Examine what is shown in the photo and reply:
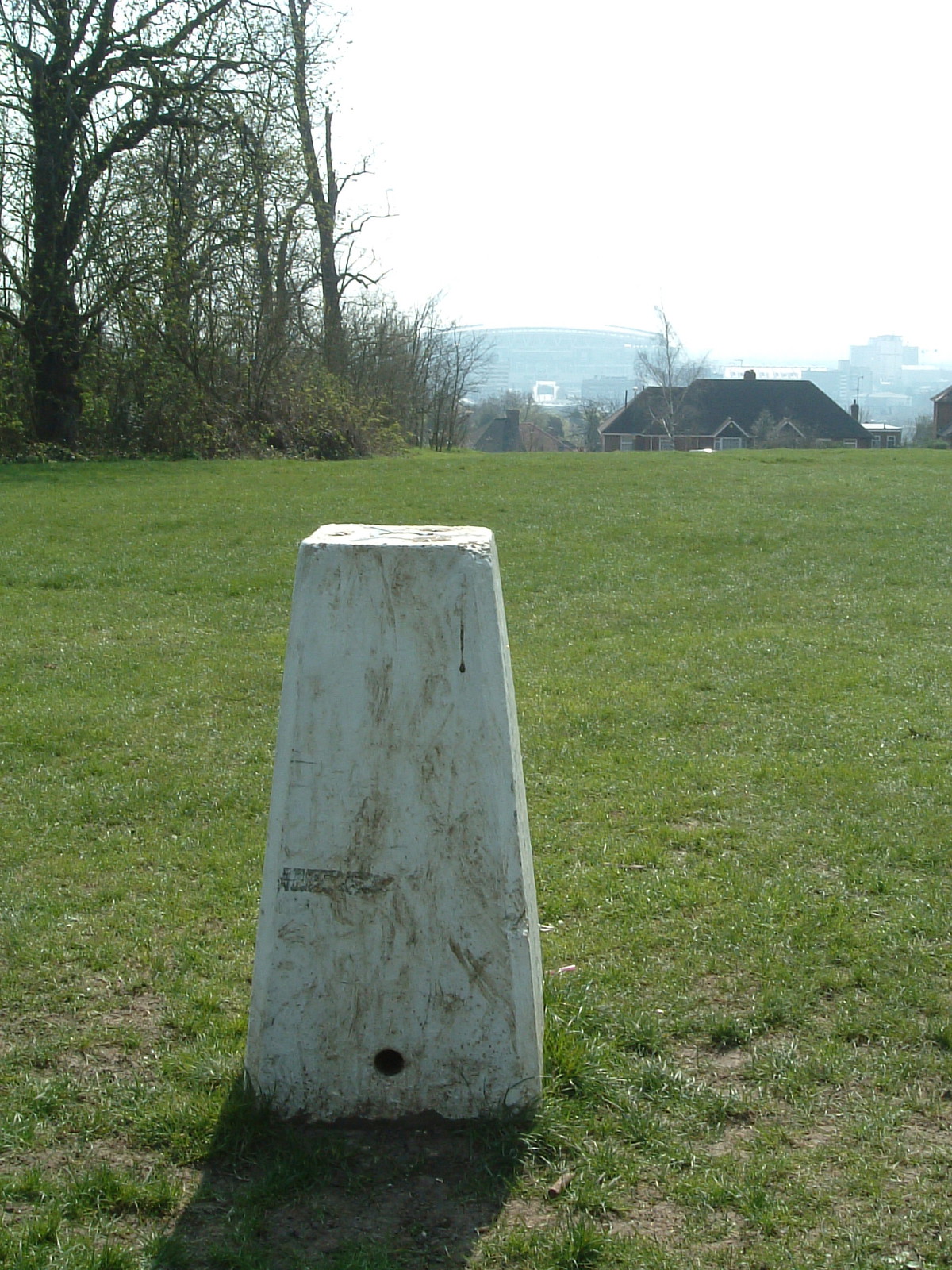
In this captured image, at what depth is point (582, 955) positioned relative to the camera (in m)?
4.02

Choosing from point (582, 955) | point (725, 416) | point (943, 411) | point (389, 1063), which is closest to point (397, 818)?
point (389, 1063)

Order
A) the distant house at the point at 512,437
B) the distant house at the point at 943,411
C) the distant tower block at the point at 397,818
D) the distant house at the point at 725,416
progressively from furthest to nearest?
the distant house at the point at 725,416
the distant house at the point at 943,411
the distant house at the point at 512,437
the distant tower block at the point at 397,818

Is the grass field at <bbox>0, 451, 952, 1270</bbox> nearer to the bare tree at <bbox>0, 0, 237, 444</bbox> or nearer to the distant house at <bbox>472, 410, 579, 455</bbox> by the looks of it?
the bare tree at <bbox>0, 0, 237, 444</bbox>

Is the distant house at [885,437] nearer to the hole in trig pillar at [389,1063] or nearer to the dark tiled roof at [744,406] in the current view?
the dark tiled roof at [744,406]

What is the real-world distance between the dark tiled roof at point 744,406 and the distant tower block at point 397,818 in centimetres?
7474

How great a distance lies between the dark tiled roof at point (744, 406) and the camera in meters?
75.8

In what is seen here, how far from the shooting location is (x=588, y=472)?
2138 centimetres

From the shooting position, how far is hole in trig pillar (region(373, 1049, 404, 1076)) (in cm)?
299

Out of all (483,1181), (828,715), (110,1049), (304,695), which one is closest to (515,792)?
(304,695)

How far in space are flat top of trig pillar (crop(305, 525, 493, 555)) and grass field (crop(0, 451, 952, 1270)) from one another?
1418 mm

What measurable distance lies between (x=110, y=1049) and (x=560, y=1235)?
1.49m

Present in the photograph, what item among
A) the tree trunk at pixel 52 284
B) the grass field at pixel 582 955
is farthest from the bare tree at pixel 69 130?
the grass field at pixel 582 955

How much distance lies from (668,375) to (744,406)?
268 inches

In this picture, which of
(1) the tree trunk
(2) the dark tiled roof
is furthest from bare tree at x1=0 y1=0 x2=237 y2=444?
(2) the dark tiled roof
